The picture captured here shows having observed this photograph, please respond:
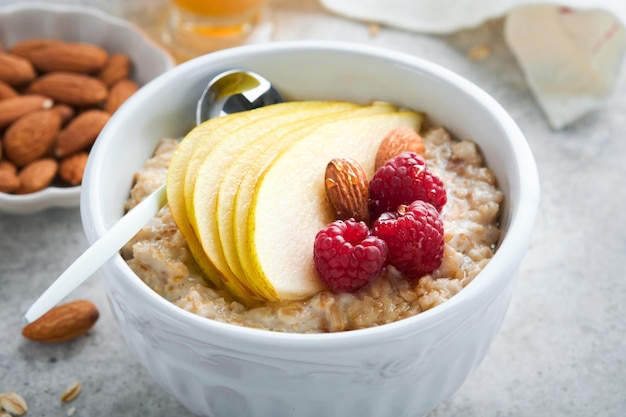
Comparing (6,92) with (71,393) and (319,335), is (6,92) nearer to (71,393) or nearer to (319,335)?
(71,393)

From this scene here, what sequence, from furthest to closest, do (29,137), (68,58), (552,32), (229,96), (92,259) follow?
(552,32) → (68,58) → (29,137) → (229,96) → (92,259)

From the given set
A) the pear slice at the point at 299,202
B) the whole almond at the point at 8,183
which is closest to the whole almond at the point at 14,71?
the whole almond at the point at 8,183

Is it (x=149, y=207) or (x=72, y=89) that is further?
(x=72, y=89)

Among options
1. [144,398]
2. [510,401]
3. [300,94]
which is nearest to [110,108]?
[300,94]

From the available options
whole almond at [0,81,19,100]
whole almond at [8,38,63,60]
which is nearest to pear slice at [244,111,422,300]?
whole almond at [0,81,19,100]

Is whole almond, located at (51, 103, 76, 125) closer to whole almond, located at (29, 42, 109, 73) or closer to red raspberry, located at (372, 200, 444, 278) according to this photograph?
whole almond, located at (29, 42, 109, 73)

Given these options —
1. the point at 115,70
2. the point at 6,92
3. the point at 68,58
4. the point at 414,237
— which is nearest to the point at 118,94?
the point at 115,70
